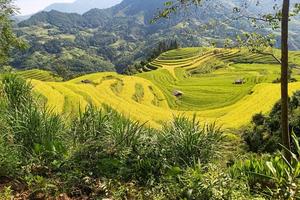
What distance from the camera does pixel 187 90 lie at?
95000 millimetres

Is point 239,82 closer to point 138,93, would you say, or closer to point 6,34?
point 138,93

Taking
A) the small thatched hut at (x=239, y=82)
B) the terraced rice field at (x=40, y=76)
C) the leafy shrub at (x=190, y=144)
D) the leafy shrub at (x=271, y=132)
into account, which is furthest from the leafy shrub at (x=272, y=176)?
the terraced rice field at (x=40, y=76)

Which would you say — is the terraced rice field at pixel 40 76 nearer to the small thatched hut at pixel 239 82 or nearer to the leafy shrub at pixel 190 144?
the small thatched hut at pixel 239 82

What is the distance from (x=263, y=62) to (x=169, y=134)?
132m

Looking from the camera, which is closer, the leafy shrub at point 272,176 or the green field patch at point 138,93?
the leafy shrub at point 272,176

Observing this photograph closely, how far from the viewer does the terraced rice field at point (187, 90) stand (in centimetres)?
5595

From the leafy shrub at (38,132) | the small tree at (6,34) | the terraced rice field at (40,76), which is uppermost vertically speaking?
the small tree at (6,34)

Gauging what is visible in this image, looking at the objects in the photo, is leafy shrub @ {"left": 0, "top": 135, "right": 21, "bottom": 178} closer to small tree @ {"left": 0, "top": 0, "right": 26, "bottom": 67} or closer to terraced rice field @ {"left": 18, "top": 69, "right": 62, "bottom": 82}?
small tree @ {"left": 0, "top": 0, "right": 26, "bottom": 67}

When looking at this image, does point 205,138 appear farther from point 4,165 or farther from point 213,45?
point 4,165

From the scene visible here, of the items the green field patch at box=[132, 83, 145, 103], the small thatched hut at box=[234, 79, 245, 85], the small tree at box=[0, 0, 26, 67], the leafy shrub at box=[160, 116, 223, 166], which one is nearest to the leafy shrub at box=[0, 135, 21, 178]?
the leafy shrub at box=[160, 116, 223, 166]

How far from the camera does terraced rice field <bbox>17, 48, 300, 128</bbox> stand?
55950 millimetres

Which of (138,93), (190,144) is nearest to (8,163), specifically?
(190,144)

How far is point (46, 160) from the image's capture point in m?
8.79

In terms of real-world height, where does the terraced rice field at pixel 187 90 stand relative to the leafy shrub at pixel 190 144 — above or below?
below
